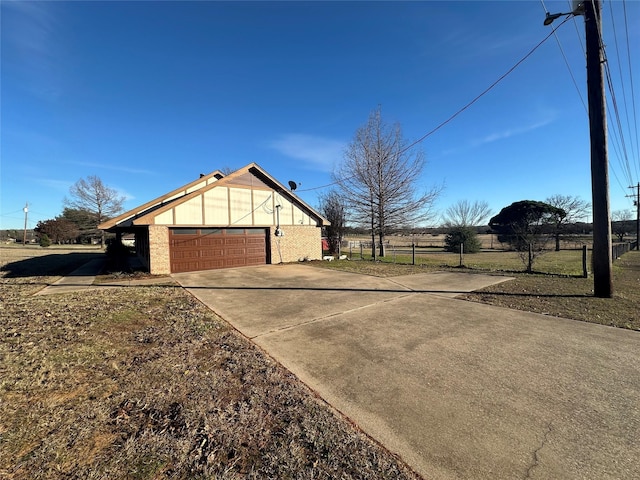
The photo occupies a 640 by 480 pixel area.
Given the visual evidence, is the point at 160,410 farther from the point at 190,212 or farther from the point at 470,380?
the point at 190,212

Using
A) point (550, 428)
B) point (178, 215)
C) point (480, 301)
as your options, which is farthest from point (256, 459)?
point (178, 215)

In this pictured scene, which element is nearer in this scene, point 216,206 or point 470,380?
point 470,380

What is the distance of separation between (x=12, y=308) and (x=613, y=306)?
14.1 metres

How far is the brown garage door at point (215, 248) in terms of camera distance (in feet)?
44.3

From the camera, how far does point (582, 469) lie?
82.7 inches

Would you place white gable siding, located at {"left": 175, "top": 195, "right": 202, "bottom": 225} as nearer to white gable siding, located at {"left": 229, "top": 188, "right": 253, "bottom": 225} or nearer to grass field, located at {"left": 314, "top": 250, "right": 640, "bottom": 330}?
white gable siding, located at {"left": 229, "top": 188, "right": 253, "bottom": 225}

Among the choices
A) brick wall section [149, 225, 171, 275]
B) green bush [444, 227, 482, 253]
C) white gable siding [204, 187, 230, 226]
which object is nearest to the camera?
brick wall section [149, 225, 171, 275]

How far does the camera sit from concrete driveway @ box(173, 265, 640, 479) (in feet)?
7.36

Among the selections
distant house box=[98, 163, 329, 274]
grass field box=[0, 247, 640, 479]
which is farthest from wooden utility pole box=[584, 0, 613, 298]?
distant house box=[98, 163, 329, 274]

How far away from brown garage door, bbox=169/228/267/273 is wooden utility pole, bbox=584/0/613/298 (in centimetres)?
1410

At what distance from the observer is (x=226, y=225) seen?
1476 cm

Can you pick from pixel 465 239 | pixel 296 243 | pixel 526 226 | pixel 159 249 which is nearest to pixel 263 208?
pixel 296 243

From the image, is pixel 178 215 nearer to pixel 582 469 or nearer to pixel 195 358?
pixel 195 358

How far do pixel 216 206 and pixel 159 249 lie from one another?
11.0ft
